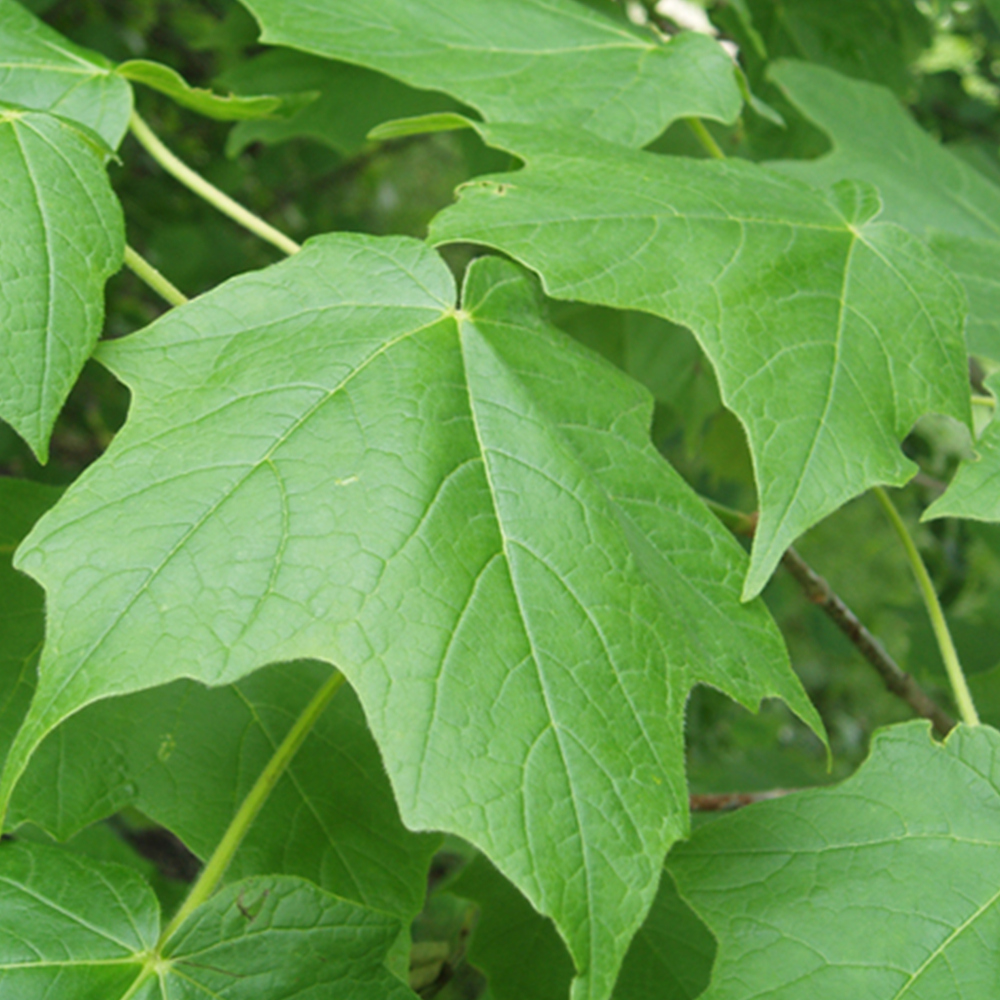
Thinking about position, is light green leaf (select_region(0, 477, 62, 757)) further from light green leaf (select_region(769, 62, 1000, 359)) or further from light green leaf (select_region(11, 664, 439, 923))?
light green leaf (select_region(769, 62, 1000, 359))

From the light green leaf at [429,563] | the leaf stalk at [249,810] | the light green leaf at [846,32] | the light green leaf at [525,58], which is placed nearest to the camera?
the light green leaf at [429,563]

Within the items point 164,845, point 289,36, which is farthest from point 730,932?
point 164,845

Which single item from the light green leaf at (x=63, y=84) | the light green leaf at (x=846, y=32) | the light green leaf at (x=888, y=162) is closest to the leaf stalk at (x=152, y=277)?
the light green leaf at (x=63, y=84)

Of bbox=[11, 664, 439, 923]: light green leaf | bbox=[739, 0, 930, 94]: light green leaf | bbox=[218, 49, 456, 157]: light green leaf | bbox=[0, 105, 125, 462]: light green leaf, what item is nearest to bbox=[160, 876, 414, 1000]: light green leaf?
bbox=[11, 664, 439, 923]: light green leaf

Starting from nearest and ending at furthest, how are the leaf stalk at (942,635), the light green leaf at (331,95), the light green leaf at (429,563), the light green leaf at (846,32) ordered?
the light green leaf at (429,563), the leaf stalk at (942,635), the light green leaf at (331,95), the light green leaf at (846,32)

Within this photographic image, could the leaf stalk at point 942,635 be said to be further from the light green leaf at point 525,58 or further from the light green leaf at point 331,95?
the light green leaf at point 331,95

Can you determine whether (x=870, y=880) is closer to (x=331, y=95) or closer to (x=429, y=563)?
(x=429, y=563)

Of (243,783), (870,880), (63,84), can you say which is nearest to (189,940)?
(243,783)
